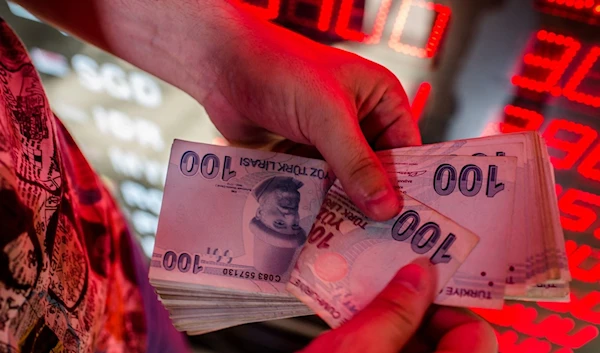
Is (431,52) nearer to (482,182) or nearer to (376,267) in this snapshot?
(482,182)

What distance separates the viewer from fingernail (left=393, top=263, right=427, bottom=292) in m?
0.75

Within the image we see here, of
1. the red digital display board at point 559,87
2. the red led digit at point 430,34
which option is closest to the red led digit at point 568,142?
the red digital display board at point 559,87

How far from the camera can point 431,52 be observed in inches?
52.2

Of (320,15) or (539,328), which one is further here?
(539,328)

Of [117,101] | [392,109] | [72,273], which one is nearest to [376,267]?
[392,109]

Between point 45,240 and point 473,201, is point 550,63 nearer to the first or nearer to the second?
point 473,201

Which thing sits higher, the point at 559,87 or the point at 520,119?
the point at 559,87

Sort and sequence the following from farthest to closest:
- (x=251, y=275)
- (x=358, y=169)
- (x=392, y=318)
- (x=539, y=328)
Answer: (x=539, y=328)
(x=251, y=275)
(x=358, y=169)
(x=392, y=318)

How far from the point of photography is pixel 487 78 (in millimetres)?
1348

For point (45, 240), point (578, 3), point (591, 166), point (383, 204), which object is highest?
point (578, 3)

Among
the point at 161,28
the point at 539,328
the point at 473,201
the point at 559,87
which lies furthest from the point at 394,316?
the point at 539,328

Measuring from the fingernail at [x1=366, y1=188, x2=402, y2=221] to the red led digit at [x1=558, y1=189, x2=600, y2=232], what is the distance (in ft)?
2.67

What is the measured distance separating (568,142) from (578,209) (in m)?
0.23

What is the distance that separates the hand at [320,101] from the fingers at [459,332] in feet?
0.74
